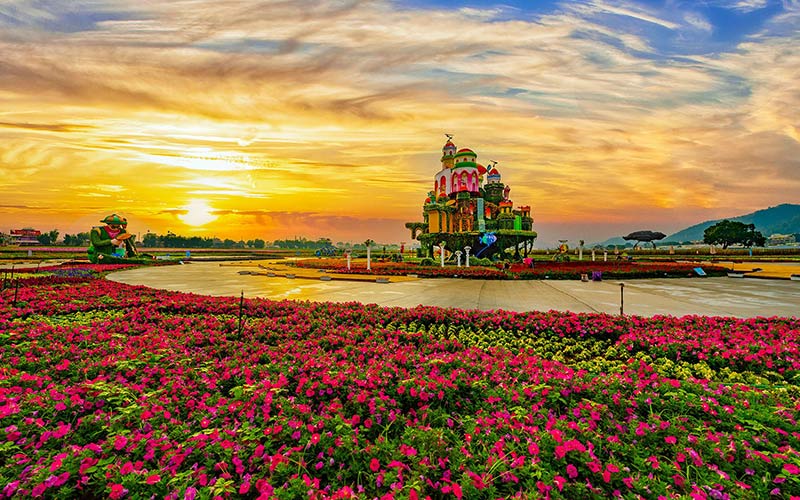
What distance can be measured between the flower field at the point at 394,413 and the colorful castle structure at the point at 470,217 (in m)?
23.1

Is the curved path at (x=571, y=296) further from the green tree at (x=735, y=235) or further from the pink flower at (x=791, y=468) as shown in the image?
the green tree at (x=735, y=235)

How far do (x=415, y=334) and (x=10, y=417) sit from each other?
4.80m

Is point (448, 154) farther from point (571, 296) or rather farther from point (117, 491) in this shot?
point (117, 491)

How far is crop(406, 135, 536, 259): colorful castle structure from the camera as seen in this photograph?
29719 mm

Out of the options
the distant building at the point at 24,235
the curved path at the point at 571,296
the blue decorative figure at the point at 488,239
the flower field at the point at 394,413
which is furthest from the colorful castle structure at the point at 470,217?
the distant building at the point at 24,235

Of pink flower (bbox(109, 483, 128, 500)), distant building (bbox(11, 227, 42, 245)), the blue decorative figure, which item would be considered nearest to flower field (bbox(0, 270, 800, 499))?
pink flower (bbox(109, 483, 128, 500))

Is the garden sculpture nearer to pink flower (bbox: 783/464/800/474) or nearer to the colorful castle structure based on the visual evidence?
the colorful castle structure

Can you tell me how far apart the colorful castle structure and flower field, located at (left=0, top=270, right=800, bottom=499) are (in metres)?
23.1

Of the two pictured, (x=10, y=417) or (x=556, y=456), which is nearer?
(x=556, y=456)

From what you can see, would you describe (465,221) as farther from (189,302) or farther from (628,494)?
(628,494)

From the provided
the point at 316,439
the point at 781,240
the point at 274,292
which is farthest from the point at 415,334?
the point at 781,240

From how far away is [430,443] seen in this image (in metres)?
2.93

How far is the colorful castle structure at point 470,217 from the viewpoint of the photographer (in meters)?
29.7

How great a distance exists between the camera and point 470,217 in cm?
3039
